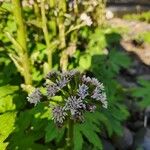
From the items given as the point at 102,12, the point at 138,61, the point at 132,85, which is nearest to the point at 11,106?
the point at 102,12

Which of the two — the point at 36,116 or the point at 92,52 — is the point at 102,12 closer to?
the point at 92,52

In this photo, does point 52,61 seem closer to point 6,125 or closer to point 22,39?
point 22,39

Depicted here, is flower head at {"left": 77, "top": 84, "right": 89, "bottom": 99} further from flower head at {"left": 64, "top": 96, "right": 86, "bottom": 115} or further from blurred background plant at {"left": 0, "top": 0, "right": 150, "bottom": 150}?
blurred background plant at {"left": 0, "top": 0, "right": 150, "bottom": 150}

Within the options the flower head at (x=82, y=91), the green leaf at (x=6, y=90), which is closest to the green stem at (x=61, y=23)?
the green leaf at (x=6, y=90)

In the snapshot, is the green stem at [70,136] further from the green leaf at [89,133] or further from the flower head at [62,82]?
the flower head at [62,82]

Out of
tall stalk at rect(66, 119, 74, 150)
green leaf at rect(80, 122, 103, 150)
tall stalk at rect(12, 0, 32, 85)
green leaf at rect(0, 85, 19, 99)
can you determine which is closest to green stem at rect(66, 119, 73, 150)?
tall stalk at rect(66, 119, 74, 150)

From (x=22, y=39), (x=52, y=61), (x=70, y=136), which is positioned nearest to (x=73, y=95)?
(x=70, y=136)

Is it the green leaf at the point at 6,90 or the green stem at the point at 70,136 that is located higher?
the green leaf at the point at 6,90
